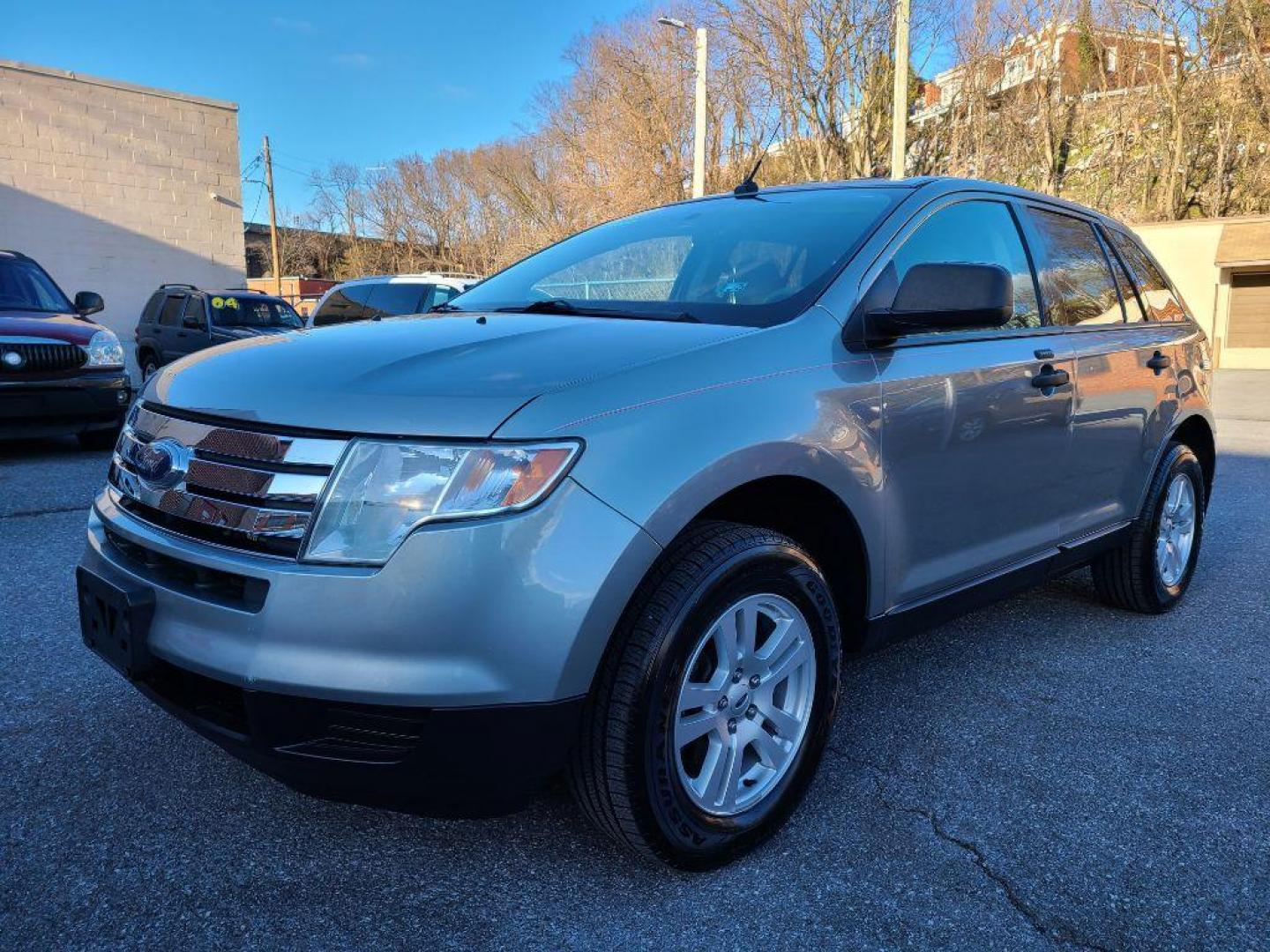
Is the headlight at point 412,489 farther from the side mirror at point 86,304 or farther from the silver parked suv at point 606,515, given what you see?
the side mirror at point 86,304

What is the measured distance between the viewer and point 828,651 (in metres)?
2.39

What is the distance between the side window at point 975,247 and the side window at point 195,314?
38.8ft

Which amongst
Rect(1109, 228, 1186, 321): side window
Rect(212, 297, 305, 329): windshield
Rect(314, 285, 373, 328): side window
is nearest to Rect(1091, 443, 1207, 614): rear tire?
Rect(1109, 228, 1186, 321): side window

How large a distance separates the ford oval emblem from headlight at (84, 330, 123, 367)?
6190mm

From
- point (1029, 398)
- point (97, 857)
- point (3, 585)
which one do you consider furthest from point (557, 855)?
point (3, 585)

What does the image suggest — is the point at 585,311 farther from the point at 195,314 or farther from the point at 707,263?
the point at 195,314

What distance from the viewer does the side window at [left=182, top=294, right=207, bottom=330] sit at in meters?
12.7

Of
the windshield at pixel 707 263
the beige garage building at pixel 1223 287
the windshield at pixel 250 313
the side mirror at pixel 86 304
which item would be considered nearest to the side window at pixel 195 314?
the windshield at pixel 250 313

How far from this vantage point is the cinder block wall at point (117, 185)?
693 inches

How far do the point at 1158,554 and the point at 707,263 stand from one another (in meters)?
2.56

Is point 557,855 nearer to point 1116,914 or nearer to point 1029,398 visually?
point 1116,914

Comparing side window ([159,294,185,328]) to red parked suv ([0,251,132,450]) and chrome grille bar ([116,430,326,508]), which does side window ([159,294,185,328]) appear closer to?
red parked suv ([0,251,132,450])

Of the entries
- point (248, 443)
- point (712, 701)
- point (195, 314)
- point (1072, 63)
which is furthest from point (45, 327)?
point (1072, 63)

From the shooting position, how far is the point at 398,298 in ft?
37.0
